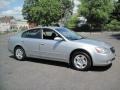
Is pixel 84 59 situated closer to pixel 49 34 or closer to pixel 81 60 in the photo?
pixel 81 60

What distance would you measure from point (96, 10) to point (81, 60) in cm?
3701

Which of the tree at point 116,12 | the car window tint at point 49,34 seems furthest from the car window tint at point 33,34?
the tree at point 116,12

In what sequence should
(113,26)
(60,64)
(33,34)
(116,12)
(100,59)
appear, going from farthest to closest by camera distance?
1. (116,12)
2. (113,26)
3. (33,34)
4. (60,64)
5. (100,59)

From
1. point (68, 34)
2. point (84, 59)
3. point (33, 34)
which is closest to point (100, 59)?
point (84, 59)

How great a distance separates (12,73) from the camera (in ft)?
28.1

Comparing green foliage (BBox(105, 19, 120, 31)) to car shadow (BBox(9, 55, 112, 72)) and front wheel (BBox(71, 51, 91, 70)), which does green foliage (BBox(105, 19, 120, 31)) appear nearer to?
car shadow (BBox(9, 55, 112, 72))

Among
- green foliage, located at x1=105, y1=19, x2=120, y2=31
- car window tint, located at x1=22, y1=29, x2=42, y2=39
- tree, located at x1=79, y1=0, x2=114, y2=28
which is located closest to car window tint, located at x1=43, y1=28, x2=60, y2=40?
car window tint, located at x1=22, y1=29, x2=42, y2=39

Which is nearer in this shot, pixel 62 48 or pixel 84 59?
pixel 84 59

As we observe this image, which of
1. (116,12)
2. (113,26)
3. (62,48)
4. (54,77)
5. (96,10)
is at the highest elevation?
(96,10)

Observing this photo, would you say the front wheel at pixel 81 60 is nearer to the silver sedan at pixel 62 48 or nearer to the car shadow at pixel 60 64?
the silver sedan at pixel 62 48

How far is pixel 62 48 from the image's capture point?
30.4 feet

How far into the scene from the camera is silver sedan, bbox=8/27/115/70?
8.67m

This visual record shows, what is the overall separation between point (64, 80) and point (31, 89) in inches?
49.8

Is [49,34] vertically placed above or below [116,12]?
below
